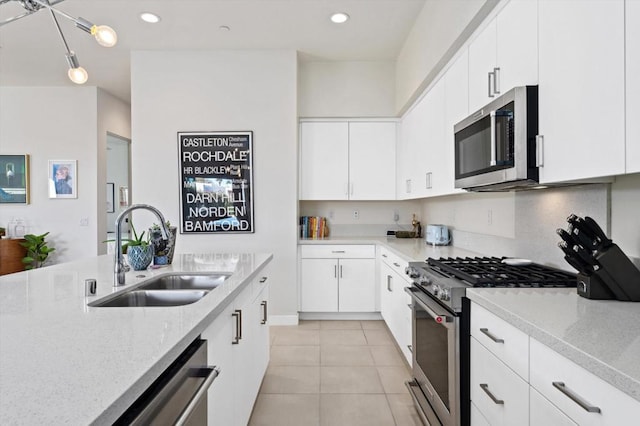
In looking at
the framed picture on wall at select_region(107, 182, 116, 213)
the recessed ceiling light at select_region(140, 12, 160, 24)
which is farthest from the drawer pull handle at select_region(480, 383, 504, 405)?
the framed picture on wall at select_region(107, 182, 116, 213)

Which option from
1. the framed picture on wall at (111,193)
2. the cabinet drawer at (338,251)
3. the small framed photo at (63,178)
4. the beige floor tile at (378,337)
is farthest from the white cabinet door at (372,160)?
the framed picture on wall at (111,193)

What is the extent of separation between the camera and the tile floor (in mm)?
2270

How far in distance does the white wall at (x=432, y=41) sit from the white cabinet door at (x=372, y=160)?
0.34 metres

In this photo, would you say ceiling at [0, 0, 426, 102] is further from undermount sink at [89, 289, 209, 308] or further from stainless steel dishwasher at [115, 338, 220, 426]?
stainless steel dishwasher at [115, 338, 220, 426]

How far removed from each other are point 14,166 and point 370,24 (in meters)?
5.02

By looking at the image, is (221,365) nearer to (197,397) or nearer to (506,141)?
(197,397)

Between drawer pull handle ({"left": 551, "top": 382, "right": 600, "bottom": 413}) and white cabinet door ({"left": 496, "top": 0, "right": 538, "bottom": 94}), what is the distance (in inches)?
46.0

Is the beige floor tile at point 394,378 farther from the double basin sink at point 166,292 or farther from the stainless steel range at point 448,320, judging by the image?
the double basin sink at point 166,292

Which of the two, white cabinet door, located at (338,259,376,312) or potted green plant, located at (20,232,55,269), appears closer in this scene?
white cabinet door, located at (338,259,376,312)

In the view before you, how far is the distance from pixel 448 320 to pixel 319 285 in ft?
8.45

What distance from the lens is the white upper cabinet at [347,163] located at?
4367 mm

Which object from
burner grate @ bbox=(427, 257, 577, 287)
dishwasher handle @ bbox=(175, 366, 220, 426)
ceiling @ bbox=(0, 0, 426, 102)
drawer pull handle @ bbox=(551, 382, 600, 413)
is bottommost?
dishwasher handle @ bbox=(175, 366, 220, 426)

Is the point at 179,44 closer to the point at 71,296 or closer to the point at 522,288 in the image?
the point at 71,296

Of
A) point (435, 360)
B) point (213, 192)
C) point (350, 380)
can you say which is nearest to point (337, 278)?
point (350, 380)
